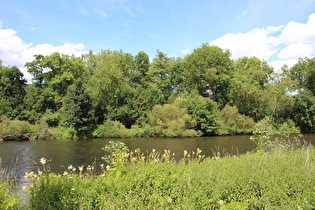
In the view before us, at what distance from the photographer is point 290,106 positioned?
47.7 m

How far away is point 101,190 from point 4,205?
6.50ft

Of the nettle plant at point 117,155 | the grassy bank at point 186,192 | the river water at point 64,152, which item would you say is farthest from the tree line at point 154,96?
the grassy bank at point 186,192

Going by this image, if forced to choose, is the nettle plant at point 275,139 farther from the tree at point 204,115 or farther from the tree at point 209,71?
the tree at point 209,71

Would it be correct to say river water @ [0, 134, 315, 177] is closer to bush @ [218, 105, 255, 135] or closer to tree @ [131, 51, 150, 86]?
bush @ [218, 105, 255, 135]

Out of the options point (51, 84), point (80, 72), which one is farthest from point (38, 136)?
point (80, 72)

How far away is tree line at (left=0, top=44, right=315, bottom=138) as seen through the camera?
37625 millimetres

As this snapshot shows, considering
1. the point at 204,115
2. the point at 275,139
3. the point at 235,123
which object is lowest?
the point at 275,139

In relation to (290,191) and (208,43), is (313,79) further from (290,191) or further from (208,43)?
(290,191)

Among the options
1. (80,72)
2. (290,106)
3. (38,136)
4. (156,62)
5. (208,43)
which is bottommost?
(38,136)

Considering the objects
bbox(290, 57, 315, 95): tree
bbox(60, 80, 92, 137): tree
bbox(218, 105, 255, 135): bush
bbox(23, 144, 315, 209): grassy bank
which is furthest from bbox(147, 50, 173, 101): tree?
bbox(23, 144, 315, 209): grassy bank

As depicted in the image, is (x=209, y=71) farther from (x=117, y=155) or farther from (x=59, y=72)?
(x=117, y=155)

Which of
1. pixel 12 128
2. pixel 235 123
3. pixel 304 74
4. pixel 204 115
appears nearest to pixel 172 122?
pixel 204 115

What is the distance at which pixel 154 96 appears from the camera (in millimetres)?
43594

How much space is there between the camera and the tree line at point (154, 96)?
37625 millimetres
